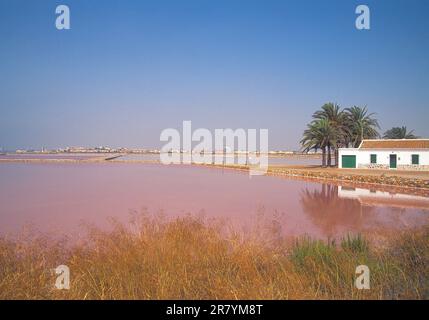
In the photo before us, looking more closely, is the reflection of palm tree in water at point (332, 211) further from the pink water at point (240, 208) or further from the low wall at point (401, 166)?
the low wall at point (401, 166)

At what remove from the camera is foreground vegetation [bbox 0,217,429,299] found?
3.78m

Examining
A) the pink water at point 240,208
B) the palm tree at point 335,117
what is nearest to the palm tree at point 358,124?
the palm tree at point 335,117

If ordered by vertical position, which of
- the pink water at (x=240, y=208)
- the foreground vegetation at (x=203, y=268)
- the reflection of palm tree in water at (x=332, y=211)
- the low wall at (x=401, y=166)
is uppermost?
the low wall at (x=401, y=166)

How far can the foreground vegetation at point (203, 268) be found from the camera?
3.78 m

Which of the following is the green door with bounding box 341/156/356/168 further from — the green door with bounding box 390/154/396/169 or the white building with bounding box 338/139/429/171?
the green door with bounding box 390/154/396/169

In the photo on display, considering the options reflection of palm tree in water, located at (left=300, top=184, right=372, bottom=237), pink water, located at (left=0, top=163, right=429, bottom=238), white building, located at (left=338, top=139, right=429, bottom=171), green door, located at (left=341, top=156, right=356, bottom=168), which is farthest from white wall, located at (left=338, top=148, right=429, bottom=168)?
reflection of palm tree in water, located at (left=300, top=184, right=372, bottom=237)

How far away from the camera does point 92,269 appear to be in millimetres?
4512

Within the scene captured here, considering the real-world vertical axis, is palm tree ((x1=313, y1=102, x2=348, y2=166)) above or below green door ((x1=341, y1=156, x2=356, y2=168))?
above

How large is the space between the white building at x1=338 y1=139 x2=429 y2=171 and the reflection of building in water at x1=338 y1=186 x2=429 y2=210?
45.8 ft

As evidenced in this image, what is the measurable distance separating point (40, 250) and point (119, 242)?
1.19m

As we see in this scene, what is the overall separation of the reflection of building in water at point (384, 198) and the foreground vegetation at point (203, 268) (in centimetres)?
835

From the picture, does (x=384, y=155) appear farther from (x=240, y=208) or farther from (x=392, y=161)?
(x=240, y=208)

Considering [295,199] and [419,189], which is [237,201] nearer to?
[295,199]

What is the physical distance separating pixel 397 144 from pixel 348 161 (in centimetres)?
413
